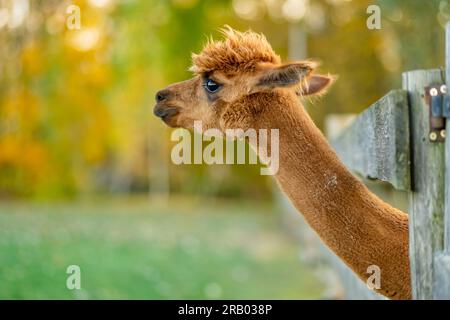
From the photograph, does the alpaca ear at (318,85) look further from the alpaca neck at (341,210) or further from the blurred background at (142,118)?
the blurred background at (142,118)

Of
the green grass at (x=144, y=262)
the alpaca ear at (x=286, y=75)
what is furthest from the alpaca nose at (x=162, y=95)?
the green grass at (x=144, y=262)

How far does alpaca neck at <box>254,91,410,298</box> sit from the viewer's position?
10.2ft

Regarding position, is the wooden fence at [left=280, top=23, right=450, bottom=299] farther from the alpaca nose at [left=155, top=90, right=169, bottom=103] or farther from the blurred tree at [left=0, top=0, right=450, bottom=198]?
the blurred tree at [left=0, top=0, right=450, bottom=198]

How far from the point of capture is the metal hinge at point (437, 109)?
2.58 metres

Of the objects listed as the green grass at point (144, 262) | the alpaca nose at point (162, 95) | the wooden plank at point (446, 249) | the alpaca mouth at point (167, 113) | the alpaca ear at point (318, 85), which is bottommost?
the green grass at point (144, 262)

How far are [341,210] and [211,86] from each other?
3.58 feet

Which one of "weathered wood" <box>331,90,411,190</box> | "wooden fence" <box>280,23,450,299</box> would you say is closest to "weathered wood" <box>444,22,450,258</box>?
"wooden fence" <box>280,23,450,299</box>

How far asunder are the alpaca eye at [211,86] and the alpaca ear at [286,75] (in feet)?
1.39

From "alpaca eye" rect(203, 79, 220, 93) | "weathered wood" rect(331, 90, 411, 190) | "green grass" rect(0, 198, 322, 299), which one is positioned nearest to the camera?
"weathered wood" rect(331, 90, 411, 190)

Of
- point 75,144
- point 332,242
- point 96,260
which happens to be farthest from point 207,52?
point 75,144

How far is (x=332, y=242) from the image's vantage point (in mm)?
3150

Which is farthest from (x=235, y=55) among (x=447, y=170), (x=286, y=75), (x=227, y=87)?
(x=447, y=170)
